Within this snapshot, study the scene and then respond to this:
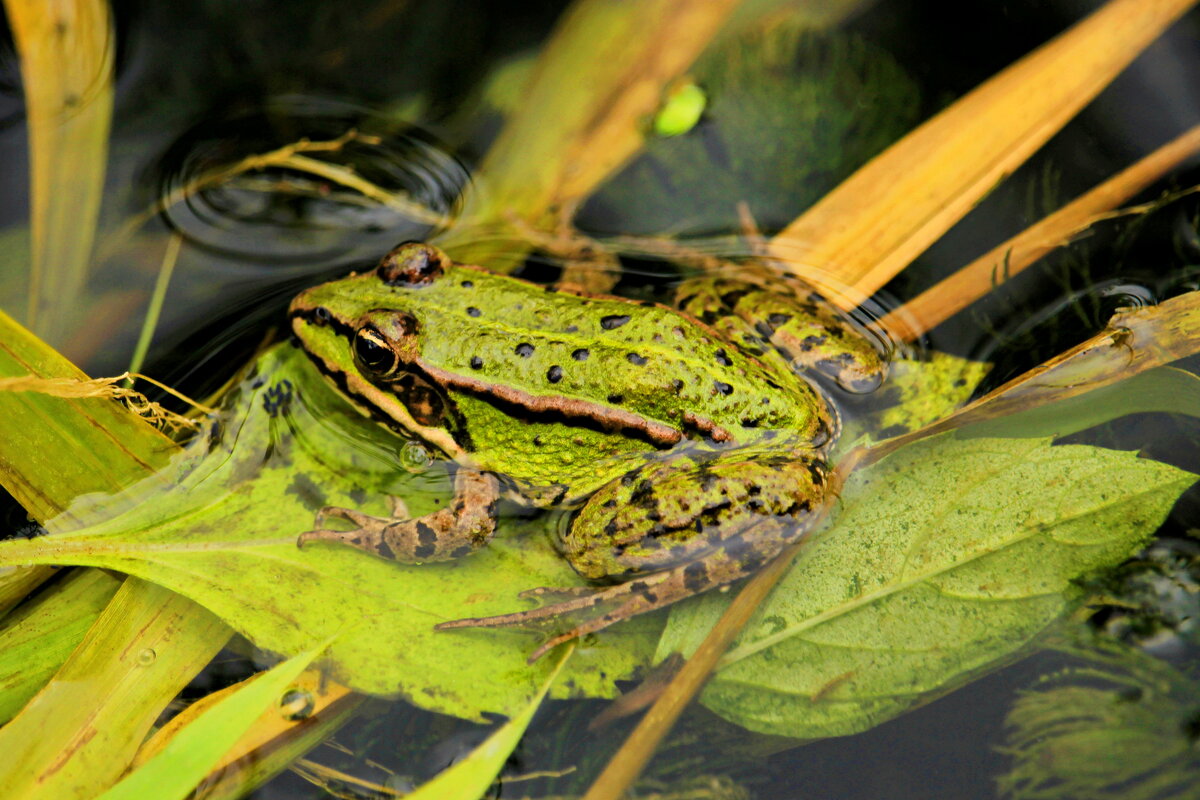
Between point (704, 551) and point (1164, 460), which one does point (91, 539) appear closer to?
point (704, 551)

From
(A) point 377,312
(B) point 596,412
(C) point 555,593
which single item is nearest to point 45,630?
(A) point 377,312

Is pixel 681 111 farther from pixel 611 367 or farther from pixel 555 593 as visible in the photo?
pixel 555 593

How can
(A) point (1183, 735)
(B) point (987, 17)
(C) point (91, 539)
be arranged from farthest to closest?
1. (B) point (987, 17)
2. (C) point (91, 539)
3. (A) point (1183, 735)

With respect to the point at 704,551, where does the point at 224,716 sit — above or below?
below

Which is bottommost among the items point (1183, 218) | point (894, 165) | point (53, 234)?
point (53, 234)

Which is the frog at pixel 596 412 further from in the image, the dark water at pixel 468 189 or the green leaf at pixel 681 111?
the green leaf at pixel 681 111

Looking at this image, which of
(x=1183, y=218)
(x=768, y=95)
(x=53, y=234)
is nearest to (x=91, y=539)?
(x=53, y=234)

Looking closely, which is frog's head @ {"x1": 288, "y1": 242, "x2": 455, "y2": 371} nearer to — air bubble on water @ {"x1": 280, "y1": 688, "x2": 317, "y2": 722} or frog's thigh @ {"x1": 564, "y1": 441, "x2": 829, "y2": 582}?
frog's thigh @ {"x1": 564, "y1": 441, "x2": 829, "y2": 582}
